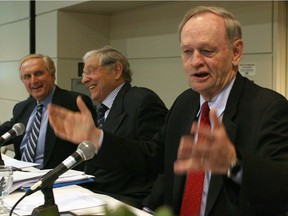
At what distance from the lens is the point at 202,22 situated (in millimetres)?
1804

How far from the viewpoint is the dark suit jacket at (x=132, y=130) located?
256cm

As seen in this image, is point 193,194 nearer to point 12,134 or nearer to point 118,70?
point 12,134

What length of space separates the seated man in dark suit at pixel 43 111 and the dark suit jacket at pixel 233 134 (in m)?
1.18

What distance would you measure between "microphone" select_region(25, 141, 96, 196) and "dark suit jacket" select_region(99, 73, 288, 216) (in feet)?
1.19

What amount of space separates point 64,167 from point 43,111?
6.21 feet

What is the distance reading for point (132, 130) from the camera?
2.60 m

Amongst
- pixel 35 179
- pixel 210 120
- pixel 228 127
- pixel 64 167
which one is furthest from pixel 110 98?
pixel 64 167

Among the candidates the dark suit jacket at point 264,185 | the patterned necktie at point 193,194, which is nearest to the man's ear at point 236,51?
the patterned necktie at point 193,194

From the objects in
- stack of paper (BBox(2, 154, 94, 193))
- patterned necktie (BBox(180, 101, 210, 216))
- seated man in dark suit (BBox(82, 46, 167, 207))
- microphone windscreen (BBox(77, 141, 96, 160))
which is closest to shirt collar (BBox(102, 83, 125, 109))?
seated man in dark suit (BBox(82, 46, 167, 207))

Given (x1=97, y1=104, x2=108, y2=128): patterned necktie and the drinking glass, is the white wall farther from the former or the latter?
the drinking glass

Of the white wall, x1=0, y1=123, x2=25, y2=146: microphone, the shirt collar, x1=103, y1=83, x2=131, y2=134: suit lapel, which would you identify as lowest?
x1=0, y1=123, x2=25, y2=146: microphone

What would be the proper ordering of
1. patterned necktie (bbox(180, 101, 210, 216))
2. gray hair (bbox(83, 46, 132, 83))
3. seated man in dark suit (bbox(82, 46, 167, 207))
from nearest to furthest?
patterned necktie (bbox(180, 101, 210, 216))
seated man in dark suit (bbox(82, 46, 167, 207))
gray hair (bbox(83, 46, 132, 83))

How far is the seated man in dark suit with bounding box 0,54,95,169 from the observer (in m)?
3.12

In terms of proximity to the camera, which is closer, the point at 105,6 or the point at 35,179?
the point at 35,179
